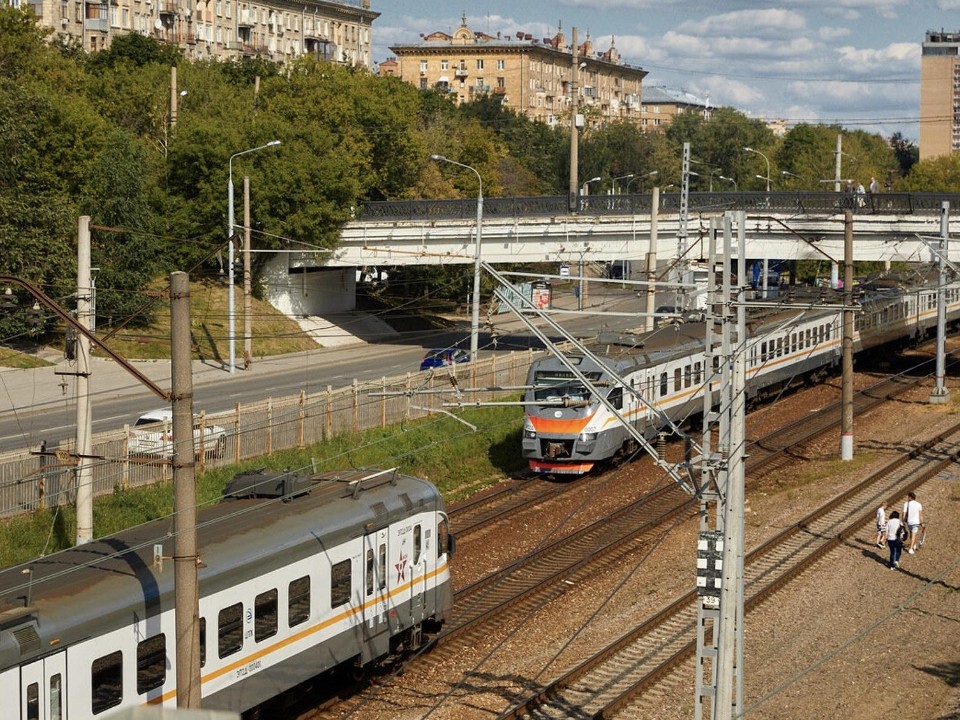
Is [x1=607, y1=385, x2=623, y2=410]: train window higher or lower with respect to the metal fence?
higher

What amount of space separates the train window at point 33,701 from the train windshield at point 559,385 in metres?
18.7

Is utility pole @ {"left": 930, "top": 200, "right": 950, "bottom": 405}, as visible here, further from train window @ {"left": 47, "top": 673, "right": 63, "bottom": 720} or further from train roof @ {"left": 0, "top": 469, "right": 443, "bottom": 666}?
train window @ {"left": 47, "top": 673, "right": 63, "bottom": 720}

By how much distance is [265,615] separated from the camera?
14891mm

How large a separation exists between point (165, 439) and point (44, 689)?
14.5 m

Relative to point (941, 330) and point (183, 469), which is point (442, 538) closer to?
point (183, 469)

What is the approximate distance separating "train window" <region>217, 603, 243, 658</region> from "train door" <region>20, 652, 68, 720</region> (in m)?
2.15

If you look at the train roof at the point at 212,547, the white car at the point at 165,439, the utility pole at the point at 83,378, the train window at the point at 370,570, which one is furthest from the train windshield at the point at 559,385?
the train window at the point at 370,570

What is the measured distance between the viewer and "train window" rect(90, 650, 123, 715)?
1264 centimetres

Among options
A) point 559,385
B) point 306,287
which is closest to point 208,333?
point 306,287

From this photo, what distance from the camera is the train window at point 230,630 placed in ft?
46.5

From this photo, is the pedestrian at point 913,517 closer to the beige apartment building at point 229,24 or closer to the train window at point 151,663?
the train window at point 151,663

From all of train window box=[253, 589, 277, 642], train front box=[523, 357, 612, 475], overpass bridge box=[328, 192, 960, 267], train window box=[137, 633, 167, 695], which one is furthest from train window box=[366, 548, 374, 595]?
overpass bridge box=[328, 192, 960, 267]

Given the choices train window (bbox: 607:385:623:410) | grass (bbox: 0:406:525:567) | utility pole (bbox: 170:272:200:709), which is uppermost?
utility pole (bbox: 170:272:200:709)

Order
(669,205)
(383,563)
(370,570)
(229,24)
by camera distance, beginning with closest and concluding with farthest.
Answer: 1. (370,570)
2. (383,563)
3. (669,205)
4. (229,24)
